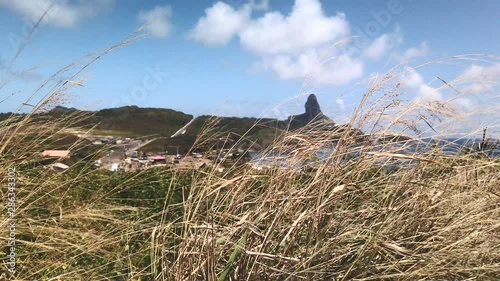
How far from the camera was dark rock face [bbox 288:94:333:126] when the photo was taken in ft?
8.00

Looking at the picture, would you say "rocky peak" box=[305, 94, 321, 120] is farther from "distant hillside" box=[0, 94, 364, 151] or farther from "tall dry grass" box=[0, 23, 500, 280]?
"tall dry grass" box=[0, 23, 500, 280]

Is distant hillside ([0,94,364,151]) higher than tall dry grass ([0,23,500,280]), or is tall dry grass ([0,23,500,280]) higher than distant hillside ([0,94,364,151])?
distant hillside ([0,94,364,151])

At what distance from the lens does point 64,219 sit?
8.00 ft

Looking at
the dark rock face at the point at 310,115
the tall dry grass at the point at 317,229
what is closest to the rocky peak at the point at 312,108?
the dark rock face at the point at 310,115

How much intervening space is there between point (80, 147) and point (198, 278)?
6.46 feet

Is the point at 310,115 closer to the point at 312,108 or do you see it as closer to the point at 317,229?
the point at 312,108

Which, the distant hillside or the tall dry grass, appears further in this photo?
the distant hillside

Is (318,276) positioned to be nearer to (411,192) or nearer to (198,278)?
(198,278)

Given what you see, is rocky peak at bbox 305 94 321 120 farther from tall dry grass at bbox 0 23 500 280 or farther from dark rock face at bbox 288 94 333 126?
tall dry grass at bbox 0 23 500 280

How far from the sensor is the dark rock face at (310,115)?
8.00 ft

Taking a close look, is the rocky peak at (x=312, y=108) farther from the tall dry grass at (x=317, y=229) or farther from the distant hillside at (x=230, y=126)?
the tall dry grass at (x=317, y=229)

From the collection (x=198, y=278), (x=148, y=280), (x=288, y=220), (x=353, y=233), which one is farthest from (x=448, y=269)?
(x=148, y=280)

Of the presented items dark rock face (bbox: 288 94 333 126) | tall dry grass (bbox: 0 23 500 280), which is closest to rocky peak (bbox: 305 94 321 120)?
dark rock face (bbox: 288 94 333 126)

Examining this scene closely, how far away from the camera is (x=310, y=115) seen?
8.45 feet
